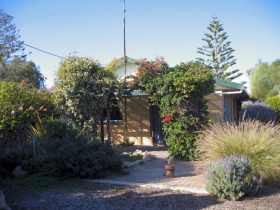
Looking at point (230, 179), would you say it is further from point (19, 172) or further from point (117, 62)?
point (117, 62)

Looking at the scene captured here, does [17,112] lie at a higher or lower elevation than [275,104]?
lower

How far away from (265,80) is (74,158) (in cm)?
4551

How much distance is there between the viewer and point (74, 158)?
28.0ft

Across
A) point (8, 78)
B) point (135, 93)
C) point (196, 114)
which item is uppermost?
point (8, 78)

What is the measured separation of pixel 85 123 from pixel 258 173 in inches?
316

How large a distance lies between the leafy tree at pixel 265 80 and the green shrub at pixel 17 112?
4076 centimetres

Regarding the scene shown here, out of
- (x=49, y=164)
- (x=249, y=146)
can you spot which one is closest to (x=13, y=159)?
(x=49, y=164)

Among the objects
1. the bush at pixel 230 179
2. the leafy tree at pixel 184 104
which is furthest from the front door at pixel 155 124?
the bush at pixel 230 179

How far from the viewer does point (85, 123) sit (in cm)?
1384

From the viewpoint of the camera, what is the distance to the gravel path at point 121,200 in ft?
20.4

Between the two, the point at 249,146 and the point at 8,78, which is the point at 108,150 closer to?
the point at 249,146

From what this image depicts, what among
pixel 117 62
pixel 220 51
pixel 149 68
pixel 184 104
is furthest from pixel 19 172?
pixel 220 51

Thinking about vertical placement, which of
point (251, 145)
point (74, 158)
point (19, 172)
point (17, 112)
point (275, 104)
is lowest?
point (19, 172)

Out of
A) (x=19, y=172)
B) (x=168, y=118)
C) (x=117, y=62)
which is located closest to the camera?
(x=19, y=172)
